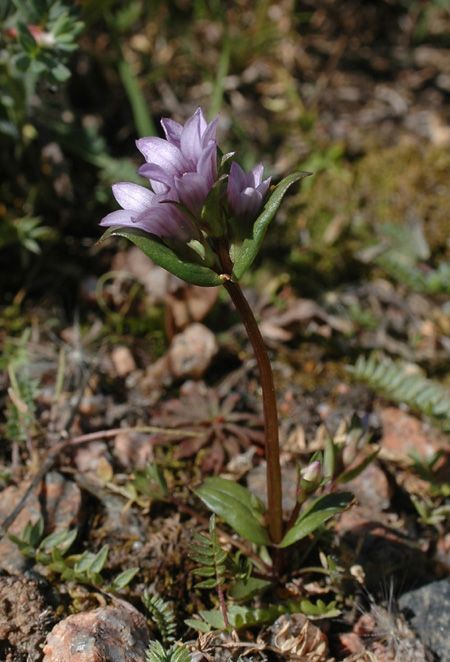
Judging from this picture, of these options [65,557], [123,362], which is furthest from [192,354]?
[65,557]

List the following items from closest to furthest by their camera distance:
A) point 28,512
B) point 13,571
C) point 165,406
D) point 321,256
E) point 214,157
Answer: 1. point 214,157
2. point 13,571
3. point 28,512
4. point 165,406
5. point 321,256

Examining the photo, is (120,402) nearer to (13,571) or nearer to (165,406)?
(165,406)

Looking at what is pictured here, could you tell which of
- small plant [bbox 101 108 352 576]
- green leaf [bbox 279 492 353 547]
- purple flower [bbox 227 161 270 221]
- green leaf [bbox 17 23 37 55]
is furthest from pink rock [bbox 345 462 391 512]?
green leaf [bbox 17 23 37 55]

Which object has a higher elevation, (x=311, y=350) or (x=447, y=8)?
(x=447, y=8)

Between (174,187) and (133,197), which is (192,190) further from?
(133,197)

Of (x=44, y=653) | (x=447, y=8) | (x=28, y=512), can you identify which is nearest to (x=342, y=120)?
(x=447, y=8)

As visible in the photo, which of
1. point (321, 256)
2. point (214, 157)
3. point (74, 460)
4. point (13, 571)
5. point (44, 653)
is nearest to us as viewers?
point (214, 157)

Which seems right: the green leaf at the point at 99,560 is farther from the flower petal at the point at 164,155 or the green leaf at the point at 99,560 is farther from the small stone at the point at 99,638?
the flower petal at the point at 164,155

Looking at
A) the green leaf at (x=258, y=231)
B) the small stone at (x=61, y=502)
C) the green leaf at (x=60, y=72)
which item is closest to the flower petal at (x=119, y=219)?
the green leaf at (x=258, y=231)
